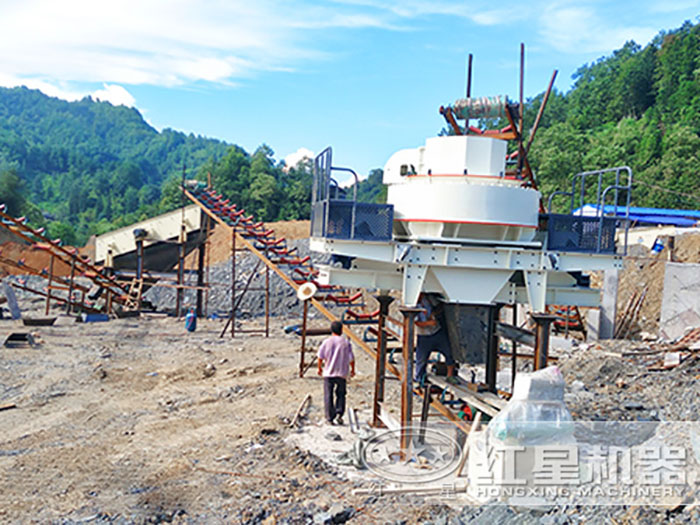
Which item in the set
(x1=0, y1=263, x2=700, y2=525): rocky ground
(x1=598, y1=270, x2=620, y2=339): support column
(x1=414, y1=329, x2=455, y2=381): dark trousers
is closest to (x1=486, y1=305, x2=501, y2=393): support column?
(x1=414, y1=329, x2=455, y2=381): dark trousers

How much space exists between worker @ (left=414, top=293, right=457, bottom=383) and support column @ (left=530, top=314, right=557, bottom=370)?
4.68 feet

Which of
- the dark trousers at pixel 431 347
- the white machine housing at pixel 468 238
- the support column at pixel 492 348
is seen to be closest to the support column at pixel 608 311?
the support column at pixel 492 348

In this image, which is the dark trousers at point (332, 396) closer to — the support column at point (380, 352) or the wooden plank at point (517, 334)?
the support column at point (380, 352)

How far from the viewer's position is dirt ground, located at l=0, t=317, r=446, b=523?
595 centimetres

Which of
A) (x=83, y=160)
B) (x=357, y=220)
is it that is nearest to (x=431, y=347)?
(x=357, y=220)

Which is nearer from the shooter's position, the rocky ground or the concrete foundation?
the rocky ground

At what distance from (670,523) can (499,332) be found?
13.1 ft

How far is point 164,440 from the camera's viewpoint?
26.9ft

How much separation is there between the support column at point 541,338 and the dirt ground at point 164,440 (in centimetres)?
212

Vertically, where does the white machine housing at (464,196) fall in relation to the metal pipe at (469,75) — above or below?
below

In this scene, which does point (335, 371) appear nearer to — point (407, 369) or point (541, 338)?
point (407, 369)

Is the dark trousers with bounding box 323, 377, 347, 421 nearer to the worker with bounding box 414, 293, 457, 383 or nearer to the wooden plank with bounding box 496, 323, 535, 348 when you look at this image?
the worker with bounding box 414, 293, 457, 383

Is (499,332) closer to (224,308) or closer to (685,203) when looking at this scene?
(224,308)

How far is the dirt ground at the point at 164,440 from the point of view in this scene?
19.5 ft
